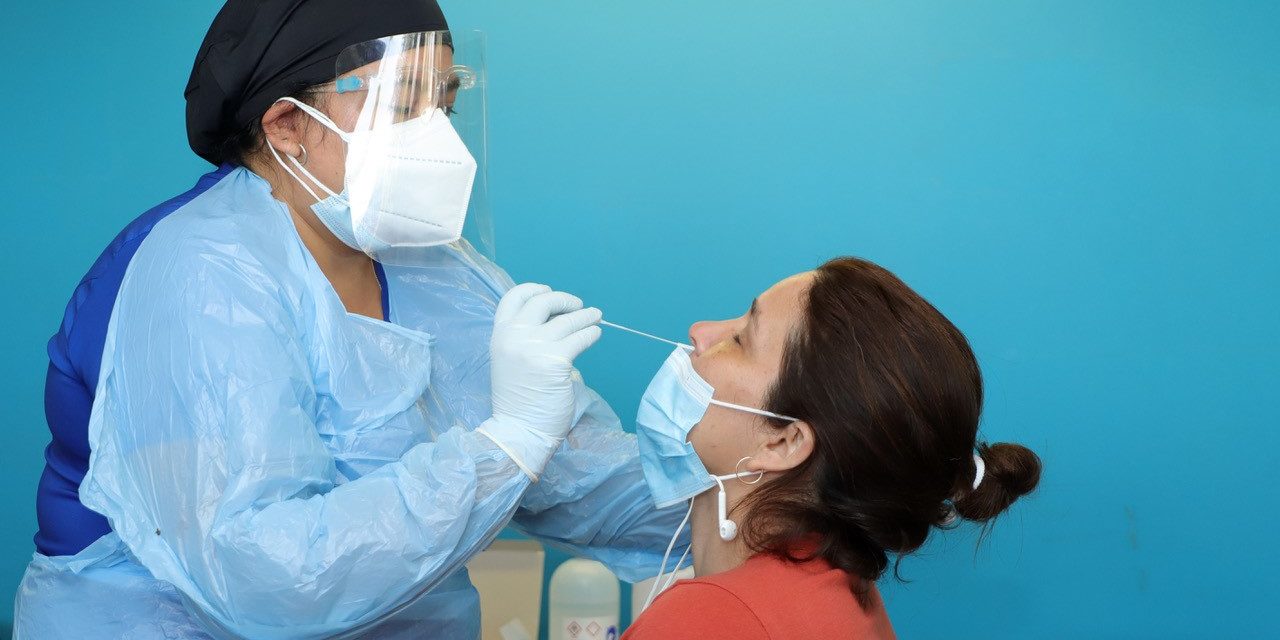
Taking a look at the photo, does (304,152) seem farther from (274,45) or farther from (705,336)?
(705,336)

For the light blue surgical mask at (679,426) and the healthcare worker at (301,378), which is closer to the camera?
the healthcare worker at (301,378)

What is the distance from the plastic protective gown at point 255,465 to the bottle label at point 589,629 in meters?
0.77

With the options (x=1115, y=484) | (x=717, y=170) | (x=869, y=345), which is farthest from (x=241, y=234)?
(x=1115, y=484)

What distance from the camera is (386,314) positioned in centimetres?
151

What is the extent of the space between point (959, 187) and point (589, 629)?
115 centimetres

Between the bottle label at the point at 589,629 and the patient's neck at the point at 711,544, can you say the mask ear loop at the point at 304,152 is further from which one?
the bottle label at the point at 589,629

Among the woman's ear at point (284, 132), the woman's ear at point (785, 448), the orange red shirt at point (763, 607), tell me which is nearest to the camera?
the orange red shirt at point (763, 607)

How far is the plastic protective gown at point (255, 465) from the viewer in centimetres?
112

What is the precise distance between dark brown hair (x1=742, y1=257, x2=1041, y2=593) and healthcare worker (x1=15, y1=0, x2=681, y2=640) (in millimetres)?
269

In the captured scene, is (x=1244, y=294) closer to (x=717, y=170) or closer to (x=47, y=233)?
(x=717, y=170)

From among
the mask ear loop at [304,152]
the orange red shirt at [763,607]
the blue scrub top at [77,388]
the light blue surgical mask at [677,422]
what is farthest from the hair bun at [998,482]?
the blue scrub top at [77,388]

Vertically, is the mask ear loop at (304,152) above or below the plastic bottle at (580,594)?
above

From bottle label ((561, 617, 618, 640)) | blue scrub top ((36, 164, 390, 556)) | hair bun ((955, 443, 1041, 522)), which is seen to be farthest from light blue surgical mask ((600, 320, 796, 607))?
bottle label ((561, 617, 618, 640))

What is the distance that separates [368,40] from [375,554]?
605 mm
